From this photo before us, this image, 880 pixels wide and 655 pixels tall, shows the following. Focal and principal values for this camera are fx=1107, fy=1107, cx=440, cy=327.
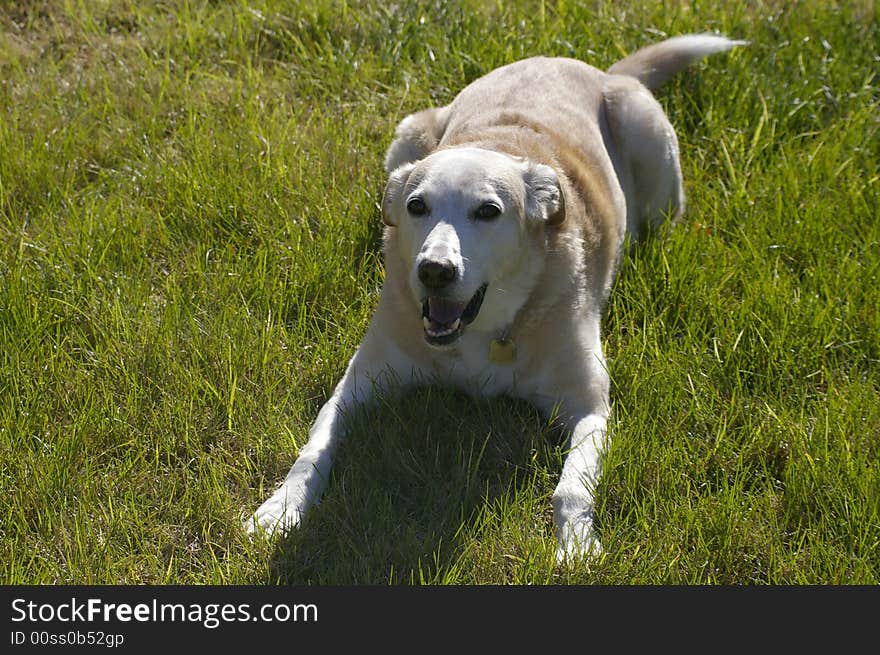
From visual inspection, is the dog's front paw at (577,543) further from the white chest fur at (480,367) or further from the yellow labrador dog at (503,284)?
the white chest fur at (480,367)

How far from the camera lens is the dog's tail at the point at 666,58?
18.5 feet

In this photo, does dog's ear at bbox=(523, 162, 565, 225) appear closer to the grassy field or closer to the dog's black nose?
the dog's black nose

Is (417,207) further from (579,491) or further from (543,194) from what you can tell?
(579,491)

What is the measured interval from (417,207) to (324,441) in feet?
2.89

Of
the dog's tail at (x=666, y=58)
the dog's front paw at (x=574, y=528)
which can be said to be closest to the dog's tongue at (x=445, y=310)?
the dog's front paw at (x=574, y=528)

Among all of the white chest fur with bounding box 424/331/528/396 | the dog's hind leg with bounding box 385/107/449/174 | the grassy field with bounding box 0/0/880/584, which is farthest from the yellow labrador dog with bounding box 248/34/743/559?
the dog's hind leg with bounding box 385/107/449/174

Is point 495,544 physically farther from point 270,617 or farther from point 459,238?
point 459,238

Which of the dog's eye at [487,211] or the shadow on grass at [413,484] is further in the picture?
the dog's eye at [487,211]

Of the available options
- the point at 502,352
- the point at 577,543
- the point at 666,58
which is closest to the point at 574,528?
the point at 577,543

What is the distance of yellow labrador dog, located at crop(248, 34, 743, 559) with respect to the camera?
146 inches

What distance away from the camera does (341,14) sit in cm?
633

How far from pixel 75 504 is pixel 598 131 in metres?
2.81

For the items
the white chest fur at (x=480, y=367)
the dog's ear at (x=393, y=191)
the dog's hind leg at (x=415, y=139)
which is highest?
the dog's ear at (x=393, y=191)

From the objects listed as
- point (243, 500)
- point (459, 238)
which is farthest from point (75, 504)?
point (459, 238)
